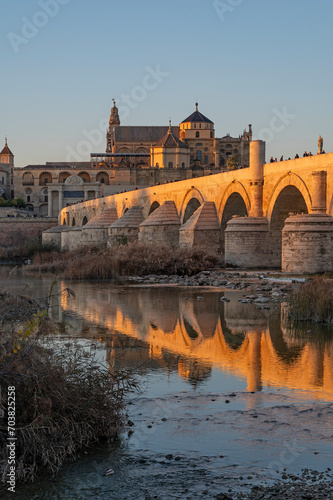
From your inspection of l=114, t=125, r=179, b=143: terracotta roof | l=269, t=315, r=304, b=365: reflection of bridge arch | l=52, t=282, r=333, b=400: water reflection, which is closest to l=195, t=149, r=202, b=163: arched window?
l=114, t=125, r=179, b=143: terracotta roof

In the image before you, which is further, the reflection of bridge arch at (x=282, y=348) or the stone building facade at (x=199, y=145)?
the stone building facade at (x=199, y=145)

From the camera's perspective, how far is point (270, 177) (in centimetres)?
2419

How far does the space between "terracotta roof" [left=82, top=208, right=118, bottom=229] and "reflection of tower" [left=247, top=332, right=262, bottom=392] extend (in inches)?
1271

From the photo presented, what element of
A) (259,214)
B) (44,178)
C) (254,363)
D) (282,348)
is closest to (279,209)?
(259,214)

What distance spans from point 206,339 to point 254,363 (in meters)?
1.90

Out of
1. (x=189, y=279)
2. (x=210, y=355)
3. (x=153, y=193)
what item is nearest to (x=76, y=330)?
(x=210, y=355)

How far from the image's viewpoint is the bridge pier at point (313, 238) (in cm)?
1980

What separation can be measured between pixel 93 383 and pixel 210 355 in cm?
357

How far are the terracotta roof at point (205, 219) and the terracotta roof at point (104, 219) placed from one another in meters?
14.2

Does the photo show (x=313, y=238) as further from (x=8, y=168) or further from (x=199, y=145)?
(x=8, y=168)

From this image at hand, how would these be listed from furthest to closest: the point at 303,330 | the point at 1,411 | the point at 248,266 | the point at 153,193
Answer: the point at 153,193, the point at 248,266, the point at 303,330, the point at 1,411

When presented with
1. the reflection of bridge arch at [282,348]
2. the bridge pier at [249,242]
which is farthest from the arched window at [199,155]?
the reflection of bridge arch at [282,348]

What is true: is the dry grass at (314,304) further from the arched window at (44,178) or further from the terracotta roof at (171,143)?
the arched window at (44,178)

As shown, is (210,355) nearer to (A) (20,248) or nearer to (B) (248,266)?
(B) (248,266)
